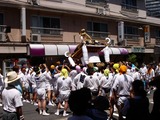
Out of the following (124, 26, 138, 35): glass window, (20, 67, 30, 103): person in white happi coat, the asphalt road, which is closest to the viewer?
the asphalt road

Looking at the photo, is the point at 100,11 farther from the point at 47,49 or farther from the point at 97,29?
the point at 47,49

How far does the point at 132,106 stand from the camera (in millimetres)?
5672

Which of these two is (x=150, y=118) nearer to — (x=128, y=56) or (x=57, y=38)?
(x=57, y=38)

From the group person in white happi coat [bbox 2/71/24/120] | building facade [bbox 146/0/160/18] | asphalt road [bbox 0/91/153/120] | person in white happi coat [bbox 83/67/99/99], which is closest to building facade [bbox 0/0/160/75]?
asphalt road [bbox 0/91/153/120]

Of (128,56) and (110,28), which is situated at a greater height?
(110,28)

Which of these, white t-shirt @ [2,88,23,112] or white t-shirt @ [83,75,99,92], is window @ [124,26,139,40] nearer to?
white t-shirt @ [83,75,99,92]

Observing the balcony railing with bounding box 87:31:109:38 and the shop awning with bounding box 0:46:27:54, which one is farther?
the balcony railing with bounding box 87:31:109:38

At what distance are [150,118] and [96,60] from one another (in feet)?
32.2

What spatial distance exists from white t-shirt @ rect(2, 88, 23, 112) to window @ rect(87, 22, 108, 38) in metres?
22.6

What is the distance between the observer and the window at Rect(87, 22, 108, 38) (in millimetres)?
29297

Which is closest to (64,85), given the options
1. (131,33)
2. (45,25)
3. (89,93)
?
(89,93)

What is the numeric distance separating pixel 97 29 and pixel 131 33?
21.4 ft

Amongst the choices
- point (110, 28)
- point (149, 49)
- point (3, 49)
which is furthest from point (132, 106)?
point (149, 49)

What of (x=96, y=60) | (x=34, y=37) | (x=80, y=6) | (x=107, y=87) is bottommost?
Answer: (x=107, y=87)
